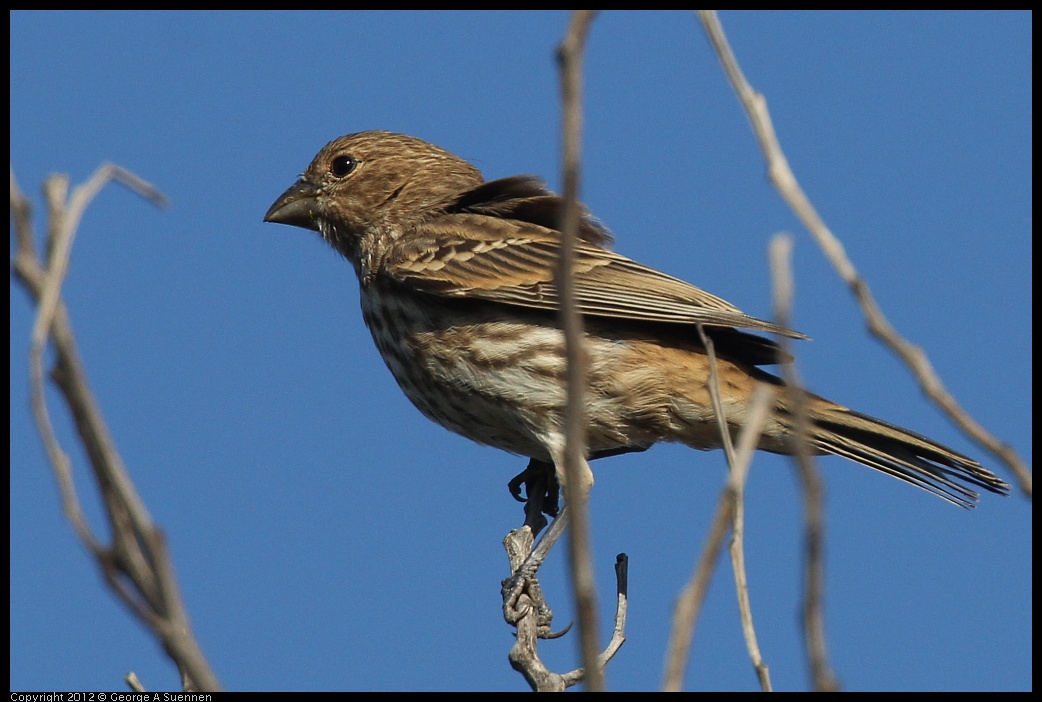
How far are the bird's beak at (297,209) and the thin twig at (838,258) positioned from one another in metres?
5.55

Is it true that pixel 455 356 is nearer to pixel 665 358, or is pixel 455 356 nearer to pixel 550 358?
pixel 550 358

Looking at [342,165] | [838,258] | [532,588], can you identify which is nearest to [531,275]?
[532,588]

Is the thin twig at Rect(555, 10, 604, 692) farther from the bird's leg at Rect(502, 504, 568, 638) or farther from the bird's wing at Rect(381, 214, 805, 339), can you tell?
the bird's wing at Rect(381, 214, 805, 339)

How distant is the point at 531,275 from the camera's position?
20.4 ft

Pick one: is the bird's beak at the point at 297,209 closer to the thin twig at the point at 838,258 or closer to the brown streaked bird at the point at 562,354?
the brown streaked bird at the point at 562,354

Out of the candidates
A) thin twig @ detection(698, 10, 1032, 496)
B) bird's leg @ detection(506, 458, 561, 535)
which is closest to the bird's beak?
bird's leg @ detection(506, 458, 561, 535)

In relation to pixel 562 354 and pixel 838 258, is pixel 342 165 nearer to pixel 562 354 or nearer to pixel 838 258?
pixel 562 354

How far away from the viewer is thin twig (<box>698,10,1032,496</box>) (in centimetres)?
196

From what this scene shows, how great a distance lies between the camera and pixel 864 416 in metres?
5.77

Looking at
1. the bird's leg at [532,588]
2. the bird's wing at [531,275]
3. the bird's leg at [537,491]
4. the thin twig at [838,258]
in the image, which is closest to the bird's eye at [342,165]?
the bird's wing at [531,275]

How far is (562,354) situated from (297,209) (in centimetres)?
254

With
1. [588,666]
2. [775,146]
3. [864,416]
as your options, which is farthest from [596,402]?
[588,666]

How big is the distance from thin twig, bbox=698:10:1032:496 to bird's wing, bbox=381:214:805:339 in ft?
10.6

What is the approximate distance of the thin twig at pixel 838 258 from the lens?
77.4 inches
